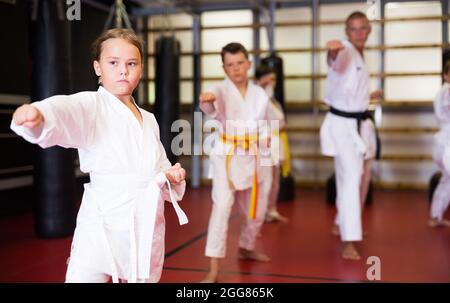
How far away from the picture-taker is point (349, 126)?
10.4 ft

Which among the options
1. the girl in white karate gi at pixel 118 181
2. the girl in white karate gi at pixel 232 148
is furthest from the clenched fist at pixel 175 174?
the girl in white karate gi at pixel 232 148

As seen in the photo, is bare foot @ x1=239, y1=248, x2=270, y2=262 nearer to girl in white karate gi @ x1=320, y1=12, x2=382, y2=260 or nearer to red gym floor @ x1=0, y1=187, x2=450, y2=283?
red gym floor @ x1=0, y1=187, x2=450, y2=283

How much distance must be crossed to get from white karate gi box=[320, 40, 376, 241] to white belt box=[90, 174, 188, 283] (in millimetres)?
1962

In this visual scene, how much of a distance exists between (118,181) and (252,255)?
6.11 feet

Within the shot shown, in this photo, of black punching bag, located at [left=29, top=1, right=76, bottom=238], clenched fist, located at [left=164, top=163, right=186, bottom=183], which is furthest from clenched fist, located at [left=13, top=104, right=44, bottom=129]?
black punching bag, located at [left=29, top=1, right=76, bottom=238]

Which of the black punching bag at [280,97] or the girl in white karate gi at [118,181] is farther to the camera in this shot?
the black punching bag at [280,97]

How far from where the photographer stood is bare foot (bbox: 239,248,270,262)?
3.06 m

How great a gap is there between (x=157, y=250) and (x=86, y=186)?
253 millimetres

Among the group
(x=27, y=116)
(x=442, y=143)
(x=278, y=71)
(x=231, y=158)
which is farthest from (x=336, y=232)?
(x=27, y=116)

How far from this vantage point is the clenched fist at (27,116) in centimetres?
106

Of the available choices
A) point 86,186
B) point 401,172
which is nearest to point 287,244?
point 86,186

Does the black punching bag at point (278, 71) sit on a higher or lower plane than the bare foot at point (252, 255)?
higher

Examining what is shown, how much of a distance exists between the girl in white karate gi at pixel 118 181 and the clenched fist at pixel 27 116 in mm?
237

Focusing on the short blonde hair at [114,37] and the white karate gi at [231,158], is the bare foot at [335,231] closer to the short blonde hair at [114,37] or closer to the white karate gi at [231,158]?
the white karate gi at [231,158]
